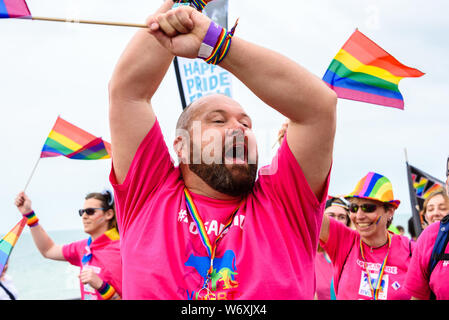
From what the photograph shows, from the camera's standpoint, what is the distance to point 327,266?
605 cm

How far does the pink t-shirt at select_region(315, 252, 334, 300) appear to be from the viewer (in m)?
5.71

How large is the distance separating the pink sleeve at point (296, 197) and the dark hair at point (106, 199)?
147 inches

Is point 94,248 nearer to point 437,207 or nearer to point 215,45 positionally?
point 215,45

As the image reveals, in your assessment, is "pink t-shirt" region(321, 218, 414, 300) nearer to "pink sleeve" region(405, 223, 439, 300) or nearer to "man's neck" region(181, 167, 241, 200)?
"pink sleeve" region(405, 223, 439, 300)

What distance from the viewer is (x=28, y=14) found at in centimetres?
213

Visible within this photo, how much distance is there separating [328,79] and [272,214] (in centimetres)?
218

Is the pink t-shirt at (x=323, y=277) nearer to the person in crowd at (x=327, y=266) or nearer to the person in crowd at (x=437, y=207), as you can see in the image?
the person in crowd at (x=327, y=266)

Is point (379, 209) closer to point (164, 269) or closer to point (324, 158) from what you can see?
point (324, 158)

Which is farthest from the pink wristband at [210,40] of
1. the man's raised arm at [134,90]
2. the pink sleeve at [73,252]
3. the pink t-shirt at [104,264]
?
the pink sleeve at [73,252]

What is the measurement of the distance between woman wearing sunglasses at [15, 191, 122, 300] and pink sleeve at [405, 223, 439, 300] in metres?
2.81
